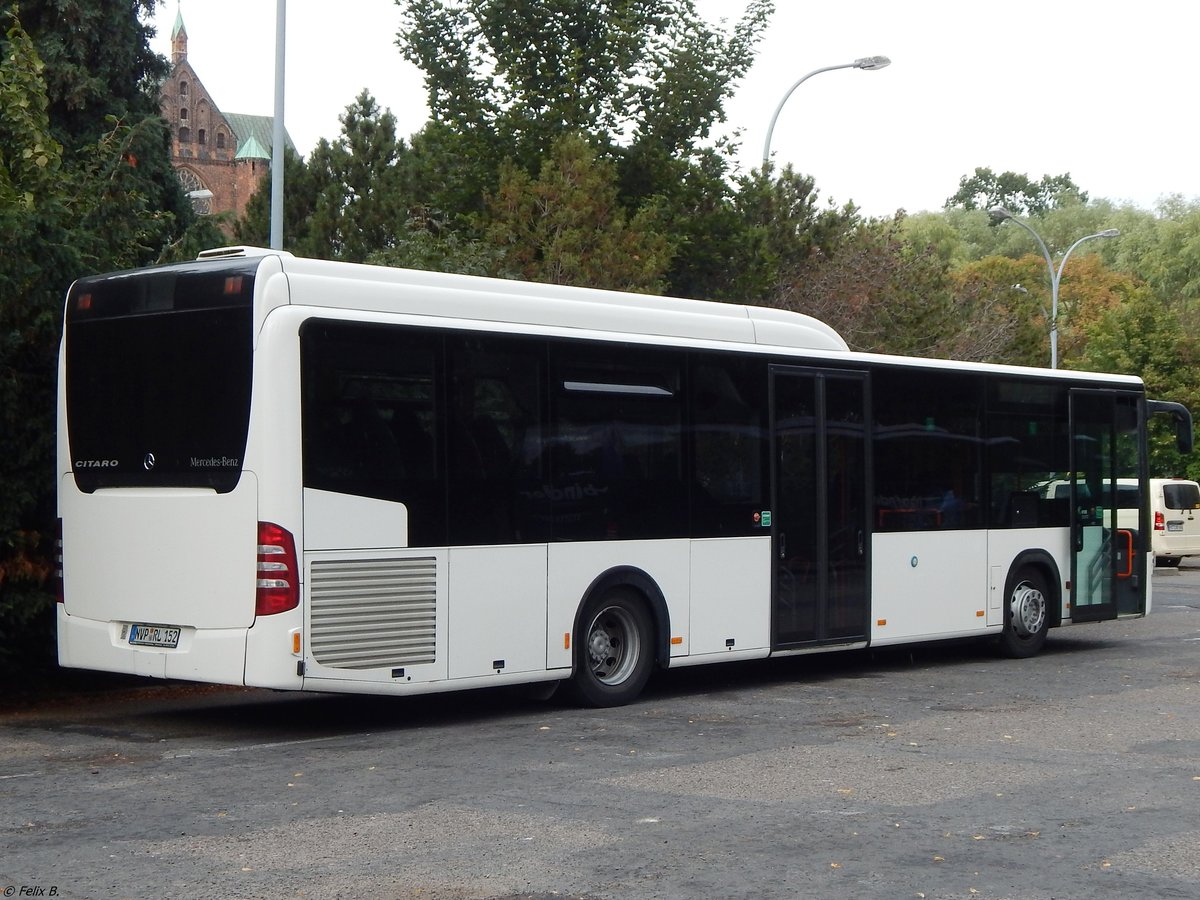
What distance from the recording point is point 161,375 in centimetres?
1111

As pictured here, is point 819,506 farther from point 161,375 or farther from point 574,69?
point 574,69

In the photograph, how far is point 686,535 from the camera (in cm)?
1320

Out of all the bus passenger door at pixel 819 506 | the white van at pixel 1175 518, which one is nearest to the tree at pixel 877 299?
the white van at pixel 1175 518

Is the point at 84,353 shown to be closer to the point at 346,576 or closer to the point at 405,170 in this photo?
the point at 346,576

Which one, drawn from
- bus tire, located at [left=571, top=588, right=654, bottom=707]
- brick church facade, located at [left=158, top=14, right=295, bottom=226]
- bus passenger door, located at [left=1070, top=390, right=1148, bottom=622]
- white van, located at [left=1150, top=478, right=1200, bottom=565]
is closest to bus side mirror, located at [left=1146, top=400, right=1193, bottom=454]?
bus passenger door, located at [left=1070, top=390, right=1148, bottom=622]

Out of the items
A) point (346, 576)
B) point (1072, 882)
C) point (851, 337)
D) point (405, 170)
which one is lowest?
point (1072, 882)

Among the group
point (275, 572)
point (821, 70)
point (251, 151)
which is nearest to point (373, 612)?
point (275, 572)

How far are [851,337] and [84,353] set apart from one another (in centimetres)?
1957

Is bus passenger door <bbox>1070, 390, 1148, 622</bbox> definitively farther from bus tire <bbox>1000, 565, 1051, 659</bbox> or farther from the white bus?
the white bus

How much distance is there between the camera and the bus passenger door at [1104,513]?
17.5 m

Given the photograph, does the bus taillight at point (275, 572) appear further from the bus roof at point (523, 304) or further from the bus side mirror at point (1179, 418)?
the bus side mirror at point (1179, 418)

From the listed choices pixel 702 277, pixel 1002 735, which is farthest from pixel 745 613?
pixel 702 277

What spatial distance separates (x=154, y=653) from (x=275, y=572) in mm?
1170

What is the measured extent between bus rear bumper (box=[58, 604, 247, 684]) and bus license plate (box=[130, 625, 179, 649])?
3 centimetres
